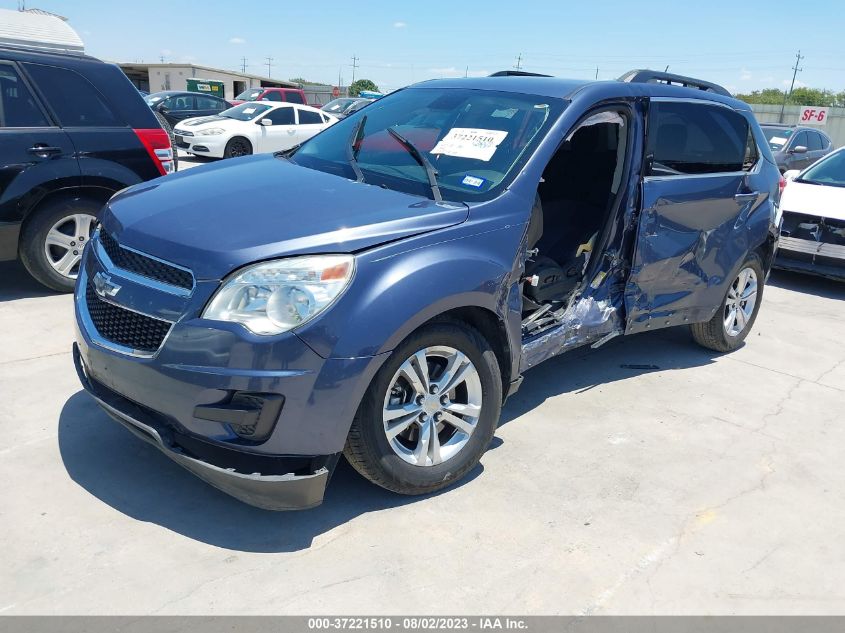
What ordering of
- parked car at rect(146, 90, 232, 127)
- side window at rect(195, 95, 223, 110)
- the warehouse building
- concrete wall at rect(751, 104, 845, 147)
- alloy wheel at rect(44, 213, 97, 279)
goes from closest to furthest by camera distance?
1. alloy wheel at rect(44, 213, 97, 279)
2. parked car at rect(146, 90, 232, 127)
3. side window at rect(195, 95, 223, 110)
4. concrete wall at rect(751, 104, 845, 147)
5. the warehouse building

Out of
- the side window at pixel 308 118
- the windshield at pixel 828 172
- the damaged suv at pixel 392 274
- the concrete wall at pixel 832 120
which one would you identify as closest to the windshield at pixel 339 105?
the side window at pixel 308 118

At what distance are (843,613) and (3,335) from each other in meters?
5.02

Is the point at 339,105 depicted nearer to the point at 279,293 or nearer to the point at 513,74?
the point at 513,74

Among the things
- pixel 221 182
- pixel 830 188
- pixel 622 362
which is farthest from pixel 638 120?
pixel 830 188

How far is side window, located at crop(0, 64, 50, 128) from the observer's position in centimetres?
535

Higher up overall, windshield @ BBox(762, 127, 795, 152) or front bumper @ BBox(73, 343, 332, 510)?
windshield @ BBox(762, 127, 795, 152)

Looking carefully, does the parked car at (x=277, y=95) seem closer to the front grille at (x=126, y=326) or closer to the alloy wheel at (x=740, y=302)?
the alloy wheel at (x=740, y=302)

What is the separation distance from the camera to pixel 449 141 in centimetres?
377

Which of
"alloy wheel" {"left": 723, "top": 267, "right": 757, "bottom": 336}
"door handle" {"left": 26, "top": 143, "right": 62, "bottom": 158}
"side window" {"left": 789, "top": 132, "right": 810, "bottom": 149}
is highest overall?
"door handle" {"left": 26, "top": 143, "right": 62, "bottom": 158}

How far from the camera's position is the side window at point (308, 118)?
54.7 ft

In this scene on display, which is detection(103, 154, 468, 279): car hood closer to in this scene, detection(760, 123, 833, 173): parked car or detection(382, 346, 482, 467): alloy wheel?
detection(382, 346, 482, 467): alloy wheel

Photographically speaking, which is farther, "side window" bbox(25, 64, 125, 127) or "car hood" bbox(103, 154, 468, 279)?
"side window" bbox(25, 64, 125, 127)

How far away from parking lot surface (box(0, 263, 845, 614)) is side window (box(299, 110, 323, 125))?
42.6 ft

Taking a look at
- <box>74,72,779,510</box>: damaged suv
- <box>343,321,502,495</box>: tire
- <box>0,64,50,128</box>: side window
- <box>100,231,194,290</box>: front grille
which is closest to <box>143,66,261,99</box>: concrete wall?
<box>0,64,50,128</box>: side window
